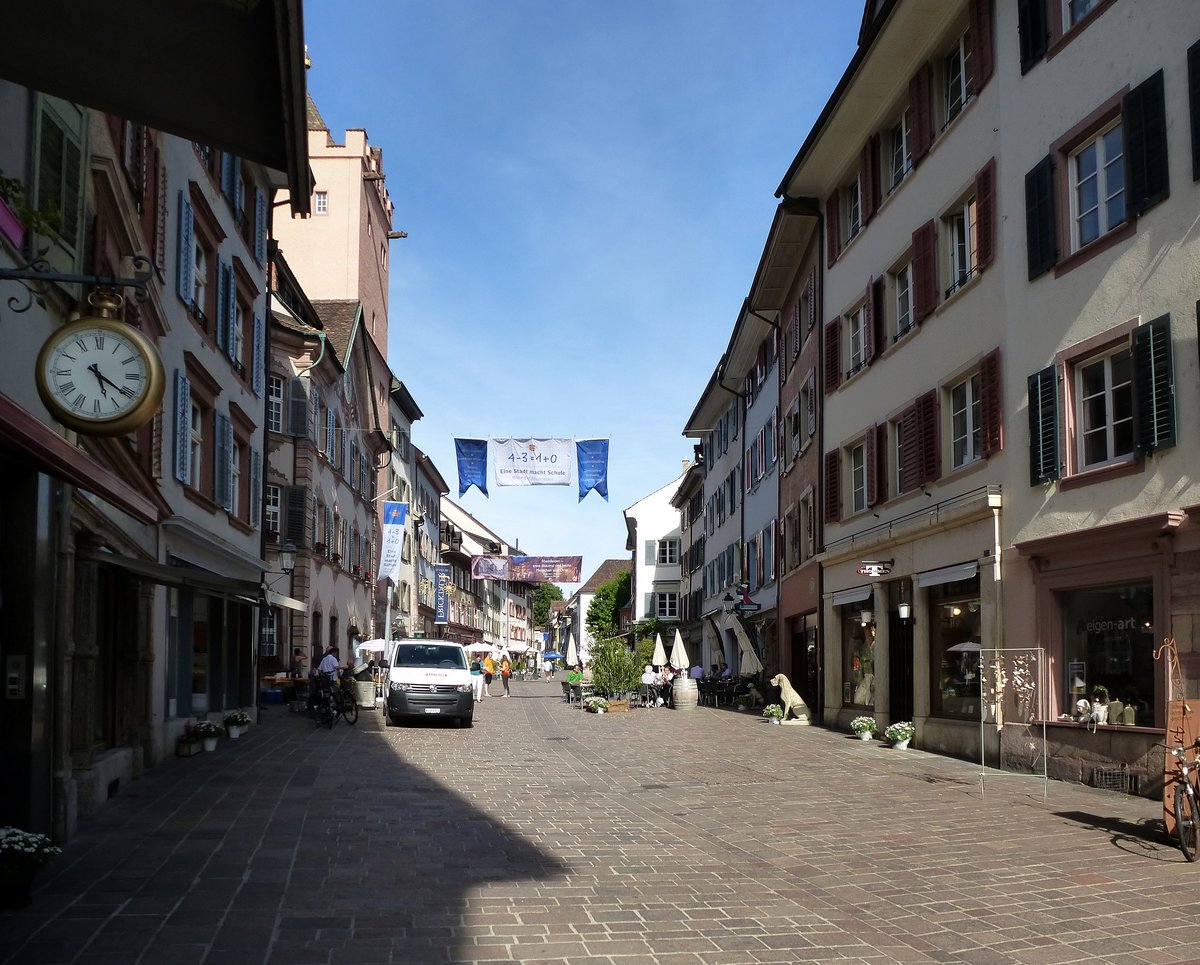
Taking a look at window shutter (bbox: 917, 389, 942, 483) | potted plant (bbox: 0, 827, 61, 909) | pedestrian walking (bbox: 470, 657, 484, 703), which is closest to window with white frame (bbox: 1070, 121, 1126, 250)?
window shutter (bbox: 917, 389, 942, 483)

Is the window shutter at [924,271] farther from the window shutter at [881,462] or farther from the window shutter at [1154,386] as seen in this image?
the window shutter at [1154,386]

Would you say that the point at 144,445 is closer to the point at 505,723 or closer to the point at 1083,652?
the point at 1083,652

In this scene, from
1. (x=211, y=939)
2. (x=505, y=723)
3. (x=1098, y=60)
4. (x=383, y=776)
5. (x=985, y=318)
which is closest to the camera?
(x=211, y=939)

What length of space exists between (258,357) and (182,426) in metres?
7.31

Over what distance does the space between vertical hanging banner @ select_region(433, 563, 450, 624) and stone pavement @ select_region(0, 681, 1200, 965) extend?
5249 centimetres

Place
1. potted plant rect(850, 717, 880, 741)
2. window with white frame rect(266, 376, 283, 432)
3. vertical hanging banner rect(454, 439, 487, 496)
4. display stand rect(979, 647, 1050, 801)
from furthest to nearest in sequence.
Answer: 1. window with white frame rect(266, 376, 283, 432)
2. vertical hanging banner rect(454, 439, 487, 496)
3. potted plant rect(850, 717, 880, 741)
4. display stand rect(979, 647, 1050, 801)

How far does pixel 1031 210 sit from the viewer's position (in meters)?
16.8

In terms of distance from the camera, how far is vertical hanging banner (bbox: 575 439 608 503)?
31.7 metres

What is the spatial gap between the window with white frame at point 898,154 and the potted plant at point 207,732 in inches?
579

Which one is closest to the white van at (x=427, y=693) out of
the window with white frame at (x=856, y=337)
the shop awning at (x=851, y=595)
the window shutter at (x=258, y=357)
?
the window shutter at (x=258, y=357)

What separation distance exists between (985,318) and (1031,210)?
1974 mm

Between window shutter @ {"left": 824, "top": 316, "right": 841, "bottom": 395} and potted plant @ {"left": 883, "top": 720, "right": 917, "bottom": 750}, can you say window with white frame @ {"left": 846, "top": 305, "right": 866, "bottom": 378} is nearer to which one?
window shutter @ {"left": 824, "top": 316, "right": 841, "bottom": 395}

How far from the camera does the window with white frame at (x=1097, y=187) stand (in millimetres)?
15172

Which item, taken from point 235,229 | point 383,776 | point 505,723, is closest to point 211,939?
point 383,776
